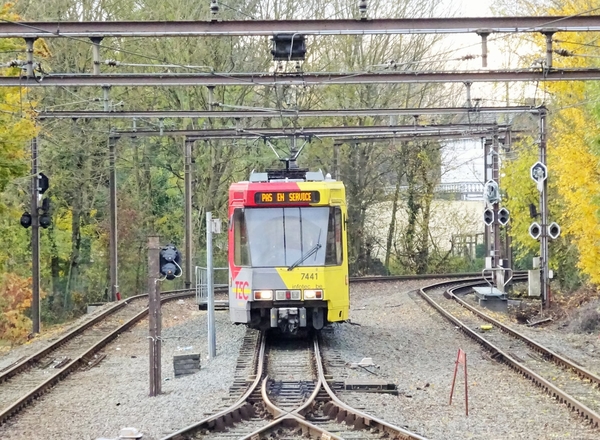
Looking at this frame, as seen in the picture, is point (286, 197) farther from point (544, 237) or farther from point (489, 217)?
point (489, 217)

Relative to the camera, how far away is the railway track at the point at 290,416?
389 inches

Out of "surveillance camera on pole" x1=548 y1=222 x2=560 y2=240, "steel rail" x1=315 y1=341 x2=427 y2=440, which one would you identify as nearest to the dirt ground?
"surveillance camera on pole" x1=548 y1=222 x2=560 y2=240

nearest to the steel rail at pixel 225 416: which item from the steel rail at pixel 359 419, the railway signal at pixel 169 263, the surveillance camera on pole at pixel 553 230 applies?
the steel rail at pixel 359 419

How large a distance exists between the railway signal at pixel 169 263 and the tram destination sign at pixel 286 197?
3.20 meters

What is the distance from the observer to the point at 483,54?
14844 millimetres

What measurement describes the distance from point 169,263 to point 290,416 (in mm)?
4005

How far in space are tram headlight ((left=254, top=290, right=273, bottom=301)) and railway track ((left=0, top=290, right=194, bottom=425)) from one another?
3.37 meters

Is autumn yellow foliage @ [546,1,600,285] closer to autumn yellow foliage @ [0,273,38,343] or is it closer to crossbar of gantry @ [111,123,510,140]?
crossbar of gantry @ [111,123,510,140]

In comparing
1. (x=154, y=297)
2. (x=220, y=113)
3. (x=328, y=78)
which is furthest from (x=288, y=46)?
(x=220, y=113)

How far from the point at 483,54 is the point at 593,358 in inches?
238

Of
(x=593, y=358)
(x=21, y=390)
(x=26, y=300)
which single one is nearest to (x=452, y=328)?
(x=593, y=358)

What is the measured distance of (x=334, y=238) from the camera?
16.7 m

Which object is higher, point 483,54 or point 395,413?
point 483,54

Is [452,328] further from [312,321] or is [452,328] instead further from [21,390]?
[21,390]
